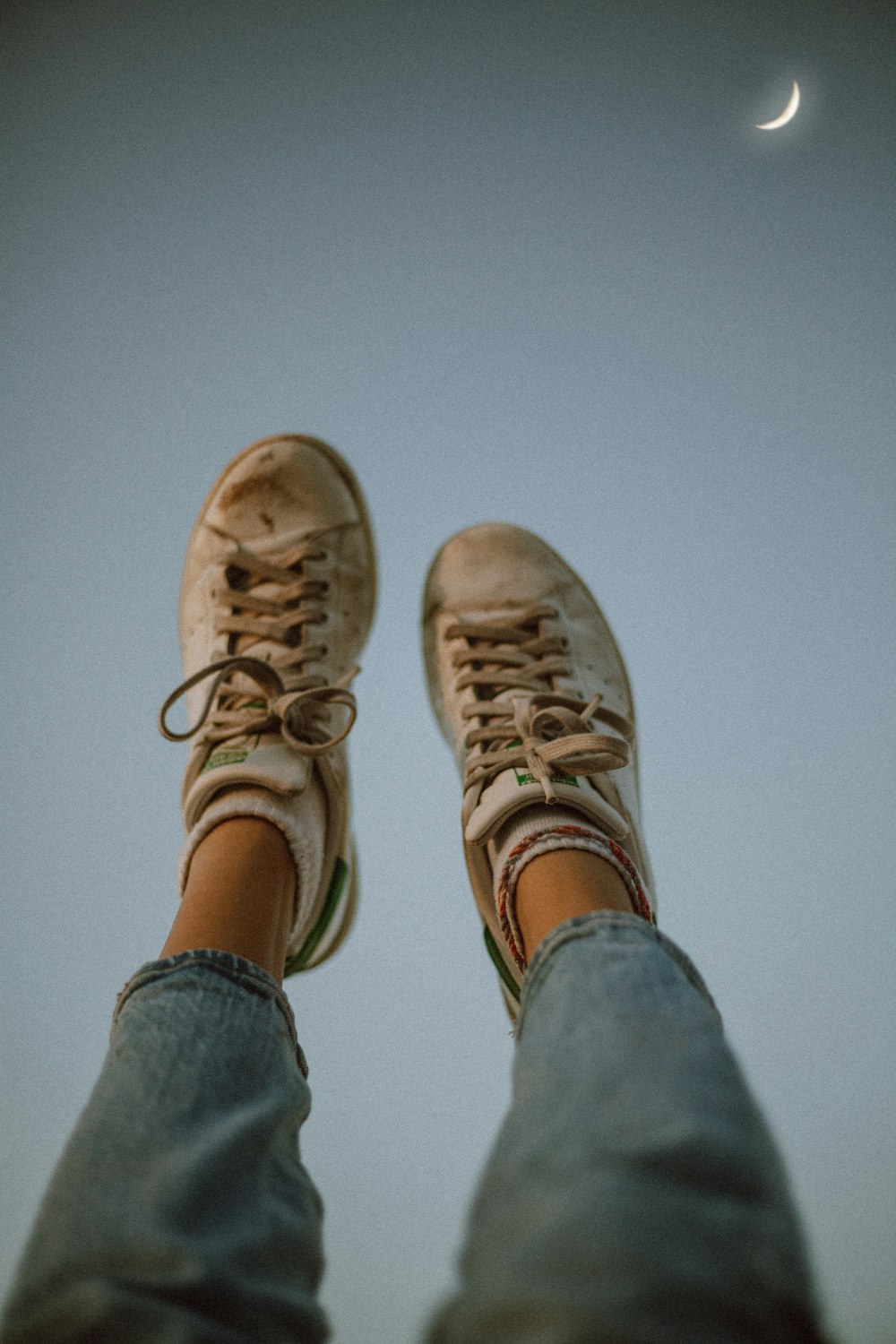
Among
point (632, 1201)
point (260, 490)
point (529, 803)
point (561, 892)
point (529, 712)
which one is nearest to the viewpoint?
point (632, 1201)

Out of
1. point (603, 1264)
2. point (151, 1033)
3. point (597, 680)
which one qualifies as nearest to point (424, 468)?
point (597, 680)

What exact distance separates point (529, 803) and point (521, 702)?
0.50 feet

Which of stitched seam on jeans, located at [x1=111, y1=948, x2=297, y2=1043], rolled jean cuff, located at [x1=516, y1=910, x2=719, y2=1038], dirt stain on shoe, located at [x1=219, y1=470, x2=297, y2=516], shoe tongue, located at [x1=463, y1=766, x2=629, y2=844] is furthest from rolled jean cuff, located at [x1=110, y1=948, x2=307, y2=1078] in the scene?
dirt stain on shoe, located at [x1=219, y1=470, x2=297, y2=516]

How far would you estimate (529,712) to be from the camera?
2.64ft

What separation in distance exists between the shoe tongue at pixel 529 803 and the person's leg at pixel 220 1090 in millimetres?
157

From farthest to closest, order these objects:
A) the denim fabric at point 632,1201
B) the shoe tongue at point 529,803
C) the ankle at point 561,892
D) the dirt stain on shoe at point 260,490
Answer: the dirt stain on shoe at point 260,490, the shoe tongue at point 529,803, the ankle at point 561,892, the denim fabric at point 632,1201

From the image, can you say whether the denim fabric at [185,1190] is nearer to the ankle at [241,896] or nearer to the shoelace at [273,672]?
the ankle at [241,896]

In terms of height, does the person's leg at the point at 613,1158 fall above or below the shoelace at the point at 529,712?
below

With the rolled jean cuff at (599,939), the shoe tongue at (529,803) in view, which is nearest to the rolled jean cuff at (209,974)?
the rolled jean cuff at (599,939)

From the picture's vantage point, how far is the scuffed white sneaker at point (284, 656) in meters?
0.75

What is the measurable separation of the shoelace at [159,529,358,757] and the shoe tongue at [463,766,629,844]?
174mm

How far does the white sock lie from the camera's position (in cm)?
63

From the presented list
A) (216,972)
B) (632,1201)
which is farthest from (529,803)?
(632,1201)

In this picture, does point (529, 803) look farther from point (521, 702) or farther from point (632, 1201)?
point (632, 1201)
